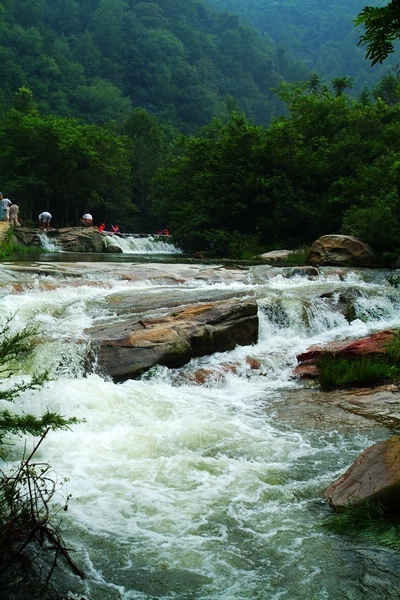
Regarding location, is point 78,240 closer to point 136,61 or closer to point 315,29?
point 136,61

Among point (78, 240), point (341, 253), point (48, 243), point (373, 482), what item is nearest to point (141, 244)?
point (78, 240)

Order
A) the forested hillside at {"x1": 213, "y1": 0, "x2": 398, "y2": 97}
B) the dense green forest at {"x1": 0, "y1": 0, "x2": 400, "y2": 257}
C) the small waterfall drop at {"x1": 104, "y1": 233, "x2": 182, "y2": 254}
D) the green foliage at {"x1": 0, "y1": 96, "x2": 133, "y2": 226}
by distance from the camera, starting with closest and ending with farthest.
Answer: the dense green forest at {"x1": 0, "y1": 0, "x2": 400, "y2": 257}, the small waterfall drop at {"x1": 104, "y1": 233, "x2": 182, "y2": 254}, the green foliage at {"x1": 0, "y1": 96, "x2": 133, "y2": 226}, the forested hillside at {"x1": 213, "y1": 0, "x2": 398, "y2": 97}

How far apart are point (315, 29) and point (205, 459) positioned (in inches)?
7368

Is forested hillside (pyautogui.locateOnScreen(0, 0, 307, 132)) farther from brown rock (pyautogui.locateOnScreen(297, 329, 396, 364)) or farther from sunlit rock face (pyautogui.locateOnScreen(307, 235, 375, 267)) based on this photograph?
brown rock (pyautogui.locateOnScreen(297, 329, 396, 364))

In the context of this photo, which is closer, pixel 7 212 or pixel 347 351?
pixel 347 351

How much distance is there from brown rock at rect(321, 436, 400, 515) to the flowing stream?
198 millimetres

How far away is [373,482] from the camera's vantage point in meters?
4.82

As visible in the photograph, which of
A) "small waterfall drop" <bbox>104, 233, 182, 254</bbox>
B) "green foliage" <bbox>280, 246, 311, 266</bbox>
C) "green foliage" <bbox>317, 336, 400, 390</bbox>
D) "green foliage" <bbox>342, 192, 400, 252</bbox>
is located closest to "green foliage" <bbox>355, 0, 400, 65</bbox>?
"green foliage" <bbox>317, 336, 400, 390</bbox>

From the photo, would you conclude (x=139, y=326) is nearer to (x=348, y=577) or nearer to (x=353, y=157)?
(x=348, y=577)

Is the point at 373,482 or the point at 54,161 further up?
the point at 54,161

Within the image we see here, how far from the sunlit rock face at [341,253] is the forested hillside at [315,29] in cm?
13193

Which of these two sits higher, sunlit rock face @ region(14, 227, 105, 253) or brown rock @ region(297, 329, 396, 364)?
sunlit rock face @ region(14, 227, 105, 253)

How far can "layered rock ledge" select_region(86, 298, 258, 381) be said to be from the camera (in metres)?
9.30

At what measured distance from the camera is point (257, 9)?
18500cm
